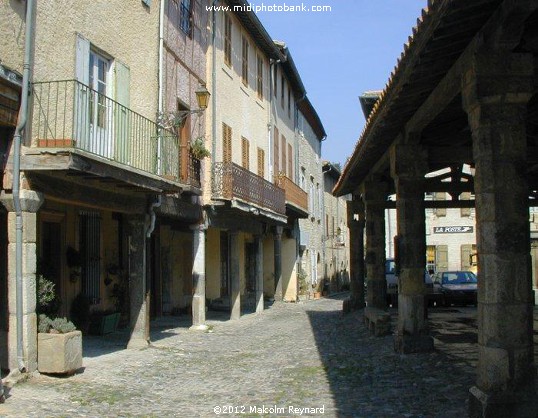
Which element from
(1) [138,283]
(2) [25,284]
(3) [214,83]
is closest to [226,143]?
(3) [214,83]

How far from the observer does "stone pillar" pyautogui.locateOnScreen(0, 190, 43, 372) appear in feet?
28.3

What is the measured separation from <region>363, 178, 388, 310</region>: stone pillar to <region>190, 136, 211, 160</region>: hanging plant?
3.77 m

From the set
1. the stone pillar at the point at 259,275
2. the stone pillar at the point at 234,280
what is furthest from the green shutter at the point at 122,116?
the stone pillar at the point at 259,275

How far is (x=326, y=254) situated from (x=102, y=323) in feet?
85.8

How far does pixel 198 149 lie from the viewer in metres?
15.4

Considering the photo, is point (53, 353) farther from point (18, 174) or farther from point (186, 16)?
point (186, 16)

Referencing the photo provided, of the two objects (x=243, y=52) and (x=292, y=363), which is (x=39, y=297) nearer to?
(x=292, y=363)

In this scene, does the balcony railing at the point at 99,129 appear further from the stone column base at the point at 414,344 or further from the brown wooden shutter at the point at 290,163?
the brown wooden shutter at the point at 290,163

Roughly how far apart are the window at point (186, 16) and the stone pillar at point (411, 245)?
728cm

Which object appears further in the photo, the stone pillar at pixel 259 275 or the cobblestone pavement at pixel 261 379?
the stone pillar at pixel 259 275

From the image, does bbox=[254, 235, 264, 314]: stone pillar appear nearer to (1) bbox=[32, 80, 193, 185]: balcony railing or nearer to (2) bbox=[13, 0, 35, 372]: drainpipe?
(1) bbox=[32, 80, 193, 185]: balcony railing

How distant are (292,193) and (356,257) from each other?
7254mm

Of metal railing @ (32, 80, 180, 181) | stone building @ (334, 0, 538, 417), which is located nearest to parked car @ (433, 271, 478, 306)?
metal railing @ (32, 80, 180, 181)

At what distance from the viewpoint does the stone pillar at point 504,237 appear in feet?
19.3
